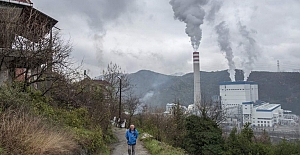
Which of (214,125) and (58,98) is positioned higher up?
(58,98)

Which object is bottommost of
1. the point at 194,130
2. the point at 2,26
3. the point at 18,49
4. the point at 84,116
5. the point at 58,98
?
the point at 194,130

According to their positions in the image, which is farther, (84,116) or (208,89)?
(208,89)

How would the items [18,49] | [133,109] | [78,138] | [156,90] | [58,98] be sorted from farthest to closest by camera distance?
[156,90], [133,109], [58,98], [18,49], [78,138]

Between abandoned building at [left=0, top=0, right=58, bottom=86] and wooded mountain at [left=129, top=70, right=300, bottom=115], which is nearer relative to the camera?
abandoned building at [left=0, top=0, right=58, bottom=86]

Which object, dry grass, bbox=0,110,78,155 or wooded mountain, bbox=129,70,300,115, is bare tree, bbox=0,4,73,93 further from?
wooded mountain, bbox=129,70,300,115

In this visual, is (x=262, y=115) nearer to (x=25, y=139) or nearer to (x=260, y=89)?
(x=260, y=89)

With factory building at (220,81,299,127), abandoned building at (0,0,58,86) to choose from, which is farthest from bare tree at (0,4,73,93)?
factory building at (220,81,299,127)

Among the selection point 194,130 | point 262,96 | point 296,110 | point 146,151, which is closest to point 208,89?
point 262,96

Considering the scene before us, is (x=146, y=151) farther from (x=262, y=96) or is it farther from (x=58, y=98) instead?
(x=262, y=96)

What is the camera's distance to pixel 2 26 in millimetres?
11258

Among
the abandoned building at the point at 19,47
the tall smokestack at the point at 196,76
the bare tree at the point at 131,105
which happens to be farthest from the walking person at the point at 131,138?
the tall smokestack at the point at 196,76

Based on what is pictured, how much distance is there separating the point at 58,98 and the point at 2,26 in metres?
4.62

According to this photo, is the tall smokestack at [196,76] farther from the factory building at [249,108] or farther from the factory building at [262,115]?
the factory building at [262,115]

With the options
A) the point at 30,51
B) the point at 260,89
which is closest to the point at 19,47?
the point at 30,51
